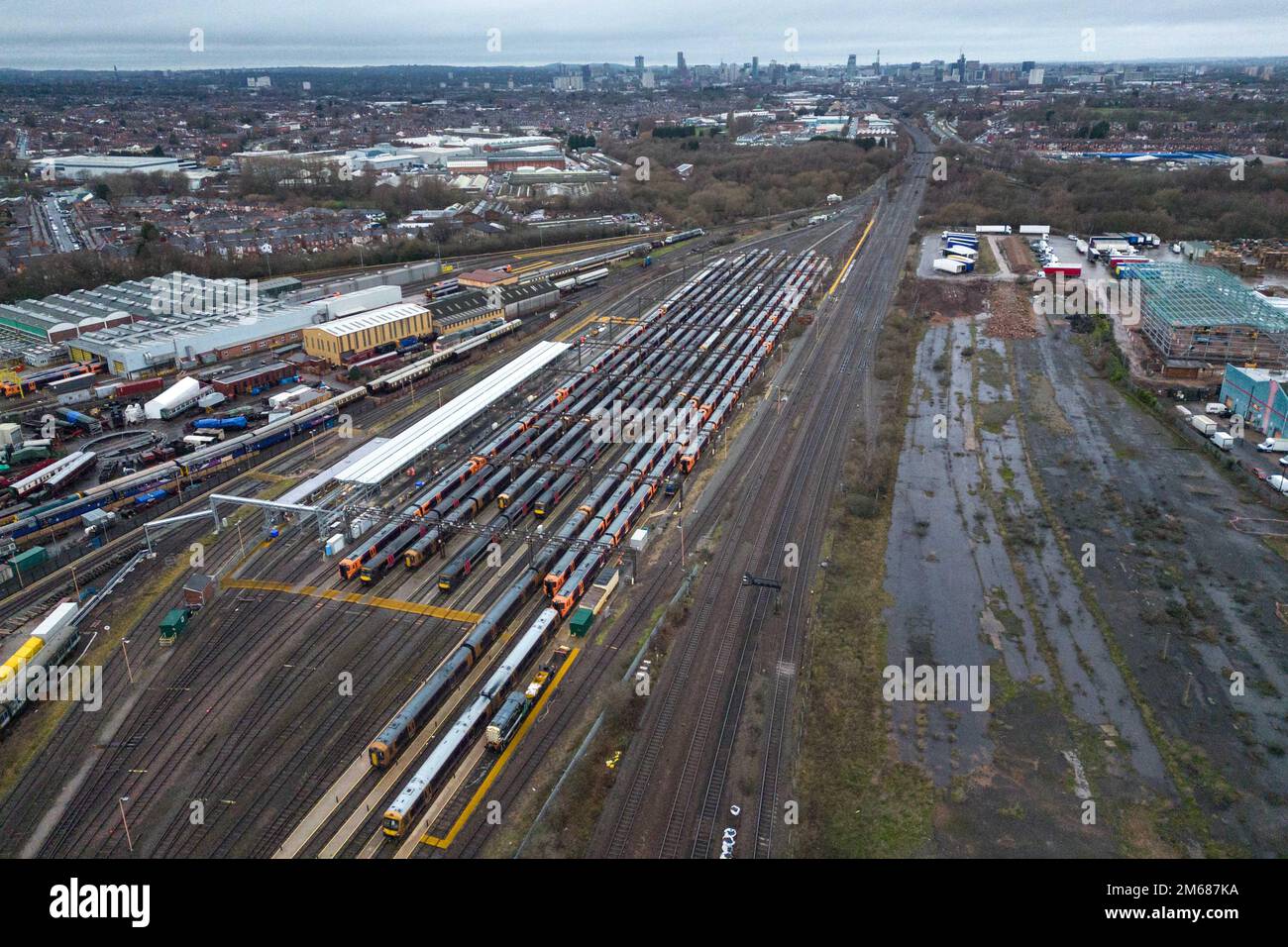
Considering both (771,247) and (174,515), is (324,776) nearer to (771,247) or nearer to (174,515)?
(174,515)

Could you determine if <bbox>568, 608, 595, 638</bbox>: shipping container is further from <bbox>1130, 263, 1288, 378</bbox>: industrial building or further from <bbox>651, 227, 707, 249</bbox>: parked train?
<bbox>651, 227, 707, 249</bbox>: parked train

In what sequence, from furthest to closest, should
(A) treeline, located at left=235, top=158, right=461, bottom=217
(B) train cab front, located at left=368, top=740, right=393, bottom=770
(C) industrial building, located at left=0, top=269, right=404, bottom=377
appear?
1. (A) treeline, located at left=235, top=158, right=461, bottom=217
2. (C) industrial building, located at left=0, top=269, right=404, bottom=377
3. (B) train cab front, located at left=368, top=740, right=393, bottom=770

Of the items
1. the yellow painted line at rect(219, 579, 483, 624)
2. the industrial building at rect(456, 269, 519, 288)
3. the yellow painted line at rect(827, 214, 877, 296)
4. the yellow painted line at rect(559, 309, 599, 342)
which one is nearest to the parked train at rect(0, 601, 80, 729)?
the yellow painted line at rect(219, 579, 483, 624)

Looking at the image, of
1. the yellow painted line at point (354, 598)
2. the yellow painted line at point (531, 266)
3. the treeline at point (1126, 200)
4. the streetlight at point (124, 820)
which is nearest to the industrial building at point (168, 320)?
the yellow painted line at point (531, 266)

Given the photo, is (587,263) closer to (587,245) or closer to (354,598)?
(587,245)

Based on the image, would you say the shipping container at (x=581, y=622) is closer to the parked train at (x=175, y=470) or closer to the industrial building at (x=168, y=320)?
the parked train at (x=175, y=470)

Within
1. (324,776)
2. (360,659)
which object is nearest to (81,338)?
(360,659)
